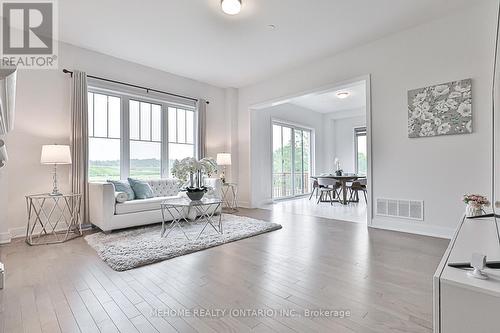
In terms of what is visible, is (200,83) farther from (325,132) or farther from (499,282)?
(499,282)

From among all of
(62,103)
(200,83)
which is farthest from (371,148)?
(62,103)

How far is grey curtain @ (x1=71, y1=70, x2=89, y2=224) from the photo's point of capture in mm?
3926

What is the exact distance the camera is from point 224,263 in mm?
2541

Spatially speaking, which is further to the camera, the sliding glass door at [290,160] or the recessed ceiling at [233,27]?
the sliding glass door at [290,160]

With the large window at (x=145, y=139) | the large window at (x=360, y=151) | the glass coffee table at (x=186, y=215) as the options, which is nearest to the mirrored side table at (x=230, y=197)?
the glass coffee table at (x=186, y=215)

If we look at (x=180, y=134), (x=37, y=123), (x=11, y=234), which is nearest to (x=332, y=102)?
(x=180, y=134)

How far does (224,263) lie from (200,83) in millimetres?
4564

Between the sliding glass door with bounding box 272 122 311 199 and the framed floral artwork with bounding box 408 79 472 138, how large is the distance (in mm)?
3974

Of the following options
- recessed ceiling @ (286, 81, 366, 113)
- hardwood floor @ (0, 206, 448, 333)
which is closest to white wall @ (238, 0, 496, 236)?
hardwood floor @ (0, 206, 448, 333)

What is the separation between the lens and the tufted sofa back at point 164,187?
4.70m

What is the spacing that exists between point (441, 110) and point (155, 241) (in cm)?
427

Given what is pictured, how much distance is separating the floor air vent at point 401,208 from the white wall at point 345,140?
5.12 metres

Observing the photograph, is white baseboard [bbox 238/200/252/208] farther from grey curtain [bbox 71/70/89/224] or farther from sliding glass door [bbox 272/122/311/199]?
grey curtain [bbox 71/70/89/224]

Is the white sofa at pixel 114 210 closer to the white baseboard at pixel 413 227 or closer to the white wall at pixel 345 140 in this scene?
the white baseboard at pixel 413 227
